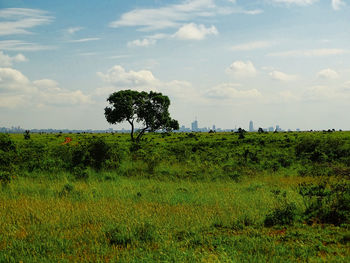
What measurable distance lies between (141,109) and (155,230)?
46.5 meters

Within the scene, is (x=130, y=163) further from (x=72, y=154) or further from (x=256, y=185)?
(x=256, y=185)

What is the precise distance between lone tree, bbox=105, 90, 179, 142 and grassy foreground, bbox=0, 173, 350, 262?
39923 mm

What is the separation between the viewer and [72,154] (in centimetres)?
2195

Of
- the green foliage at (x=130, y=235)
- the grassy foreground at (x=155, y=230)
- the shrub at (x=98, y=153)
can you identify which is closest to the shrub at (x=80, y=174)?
the shrub at (x=98, y=153)

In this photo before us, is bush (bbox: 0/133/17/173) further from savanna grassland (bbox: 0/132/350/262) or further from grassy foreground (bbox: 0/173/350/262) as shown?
grassy foreground (bbox: 0/173/350/262)

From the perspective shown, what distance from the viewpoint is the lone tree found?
52.3m

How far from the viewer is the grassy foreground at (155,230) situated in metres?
6.66

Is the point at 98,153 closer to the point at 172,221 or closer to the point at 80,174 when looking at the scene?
the point at 80,174

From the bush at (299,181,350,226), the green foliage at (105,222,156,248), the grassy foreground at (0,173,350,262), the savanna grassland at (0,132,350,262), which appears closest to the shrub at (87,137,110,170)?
the savanna grassland at (0,132,350,262)

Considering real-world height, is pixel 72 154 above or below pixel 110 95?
below

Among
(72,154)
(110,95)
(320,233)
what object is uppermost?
(110,95)

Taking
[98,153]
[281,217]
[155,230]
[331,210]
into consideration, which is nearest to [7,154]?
[98,153]

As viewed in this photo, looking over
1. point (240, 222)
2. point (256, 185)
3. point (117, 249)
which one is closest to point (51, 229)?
point (117, 249)

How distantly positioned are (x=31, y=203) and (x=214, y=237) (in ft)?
23.8
